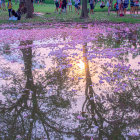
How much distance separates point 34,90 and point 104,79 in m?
1.69

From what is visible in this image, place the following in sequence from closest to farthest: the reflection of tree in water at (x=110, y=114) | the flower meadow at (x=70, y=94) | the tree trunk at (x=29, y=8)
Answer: the reflection of tree in water at (x=110, y=114) < the flower meadow at (x=70, y=94) < the tree trunk at (x=29, y=8)

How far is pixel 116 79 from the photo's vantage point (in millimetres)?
6234

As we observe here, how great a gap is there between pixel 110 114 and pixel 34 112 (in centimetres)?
131

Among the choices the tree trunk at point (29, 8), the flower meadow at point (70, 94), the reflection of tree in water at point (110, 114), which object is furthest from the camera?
the tree trunk at point (29, 8)

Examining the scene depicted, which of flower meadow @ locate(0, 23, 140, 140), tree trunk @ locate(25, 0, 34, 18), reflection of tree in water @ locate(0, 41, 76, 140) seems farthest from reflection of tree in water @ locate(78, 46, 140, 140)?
tree trunk @ locate(25, 0, 34, 18)

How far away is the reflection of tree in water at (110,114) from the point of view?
3.88 metres

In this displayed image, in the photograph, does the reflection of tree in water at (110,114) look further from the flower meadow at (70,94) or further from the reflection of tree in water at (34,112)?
the reflection of tree in water at (34,112)

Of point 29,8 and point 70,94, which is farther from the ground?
point 29,8

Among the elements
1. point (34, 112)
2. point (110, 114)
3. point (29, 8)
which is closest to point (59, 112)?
point (34, 112)

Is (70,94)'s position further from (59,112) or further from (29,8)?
(29,8)

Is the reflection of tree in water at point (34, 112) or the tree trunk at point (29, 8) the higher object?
the tree trunk at point (29, 8)

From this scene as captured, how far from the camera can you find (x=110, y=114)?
14.6 feet

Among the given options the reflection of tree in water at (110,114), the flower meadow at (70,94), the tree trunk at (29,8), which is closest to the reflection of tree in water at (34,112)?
the flower meadow at (70,94)

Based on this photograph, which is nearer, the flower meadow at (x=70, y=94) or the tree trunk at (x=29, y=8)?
the flower meadow at (x=70, y=94)
